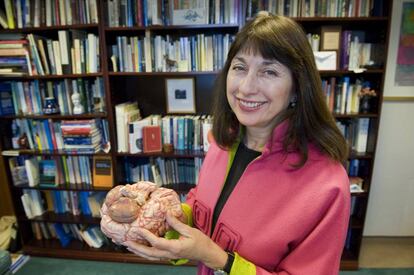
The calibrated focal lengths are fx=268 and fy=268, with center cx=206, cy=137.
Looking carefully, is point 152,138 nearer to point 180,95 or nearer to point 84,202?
point 180,95

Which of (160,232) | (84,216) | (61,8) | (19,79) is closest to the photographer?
(160,232)

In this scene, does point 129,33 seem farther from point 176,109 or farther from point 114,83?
point 176,109

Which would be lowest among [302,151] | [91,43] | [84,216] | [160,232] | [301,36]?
[84,216]

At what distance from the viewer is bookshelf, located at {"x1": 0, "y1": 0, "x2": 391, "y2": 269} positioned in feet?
6.04

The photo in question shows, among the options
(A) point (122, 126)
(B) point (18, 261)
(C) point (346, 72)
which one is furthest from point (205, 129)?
(B) point (18, 261)

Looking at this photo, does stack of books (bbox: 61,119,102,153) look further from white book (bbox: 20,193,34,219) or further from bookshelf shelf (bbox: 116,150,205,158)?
white book (bbox: 20,193,34,219)

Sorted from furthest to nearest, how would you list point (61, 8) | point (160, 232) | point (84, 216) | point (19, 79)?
point (84, 216)
point (19, 79)
point (61, 8)
point (160, 232)

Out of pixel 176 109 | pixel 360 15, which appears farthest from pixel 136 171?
pixel 360 15

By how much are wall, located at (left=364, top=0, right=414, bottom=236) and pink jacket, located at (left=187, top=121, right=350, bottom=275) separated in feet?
5.74

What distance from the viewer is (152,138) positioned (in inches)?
81.6

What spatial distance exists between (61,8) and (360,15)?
82.9 inches

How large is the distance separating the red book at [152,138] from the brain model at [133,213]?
1.30m

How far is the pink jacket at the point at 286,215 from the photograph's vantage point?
2.39 feet

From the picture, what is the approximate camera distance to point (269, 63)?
30.7 inches
